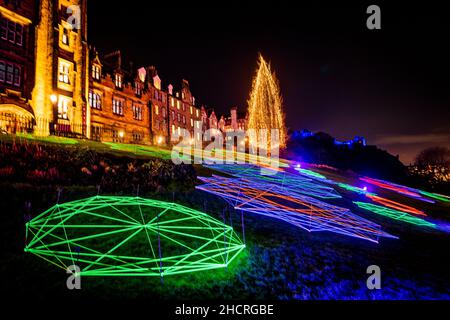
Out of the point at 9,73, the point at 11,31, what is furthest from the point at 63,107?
the point at 11,31

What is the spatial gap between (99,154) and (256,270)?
10.6 metres

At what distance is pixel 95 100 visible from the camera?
3538 centimetres

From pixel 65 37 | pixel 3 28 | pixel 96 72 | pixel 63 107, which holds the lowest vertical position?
pixel 63 107

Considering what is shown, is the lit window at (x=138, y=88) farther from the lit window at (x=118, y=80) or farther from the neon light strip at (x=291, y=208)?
the neon light strip at (x=291, y=208)

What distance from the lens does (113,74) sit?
39.7 meters

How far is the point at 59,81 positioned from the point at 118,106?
12.2 meters

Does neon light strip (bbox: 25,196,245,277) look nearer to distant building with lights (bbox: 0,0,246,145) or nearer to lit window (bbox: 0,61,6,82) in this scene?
distant building with lights (bbox: 0,0,246,145)

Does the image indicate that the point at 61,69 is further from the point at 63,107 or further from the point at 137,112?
the point at 137,112

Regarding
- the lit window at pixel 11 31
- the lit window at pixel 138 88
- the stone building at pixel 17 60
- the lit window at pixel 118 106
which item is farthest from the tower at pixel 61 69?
the lit window at pixel 138 88

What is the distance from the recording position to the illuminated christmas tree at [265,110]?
35.0m

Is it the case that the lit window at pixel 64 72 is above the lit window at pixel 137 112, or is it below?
above

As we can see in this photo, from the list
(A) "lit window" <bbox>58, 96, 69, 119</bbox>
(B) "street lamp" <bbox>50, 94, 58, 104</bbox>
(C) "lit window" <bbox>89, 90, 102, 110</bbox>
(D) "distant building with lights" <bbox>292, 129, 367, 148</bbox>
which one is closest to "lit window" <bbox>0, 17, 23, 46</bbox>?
(B) "street lamp" <bbox>50, 94, 58, 104</bbox>

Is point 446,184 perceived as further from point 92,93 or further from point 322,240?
point 92,93

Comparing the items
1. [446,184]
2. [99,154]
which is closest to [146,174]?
[99,154]
